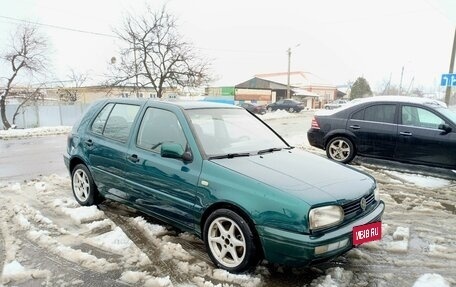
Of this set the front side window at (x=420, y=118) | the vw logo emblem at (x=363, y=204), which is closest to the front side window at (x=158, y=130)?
the vw logo emblem at (x=363, y=204)

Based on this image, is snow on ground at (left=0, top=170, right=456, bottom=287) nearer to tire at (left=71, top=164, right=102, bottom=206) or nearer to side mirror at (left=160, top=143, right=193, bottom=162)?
tire at (left=71, top=164, right=102, bottom=206)

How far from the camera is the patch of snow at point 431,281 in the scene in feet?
10.6

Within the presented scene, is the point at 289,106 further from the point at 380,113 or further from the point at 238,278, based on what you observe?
the point at 238,278

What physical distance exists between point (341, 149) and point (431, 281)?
16.7ft

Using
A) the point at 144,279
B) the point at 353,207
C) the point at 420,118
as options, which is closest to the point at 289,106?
the point at 420,118

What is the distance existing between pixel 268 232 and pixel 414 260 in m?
1.81

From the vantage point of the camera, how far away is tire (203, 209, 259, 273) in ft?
10.3

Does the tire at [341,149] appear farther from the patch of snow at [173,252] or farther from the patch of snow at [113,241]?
the patch of snow at [113,241]

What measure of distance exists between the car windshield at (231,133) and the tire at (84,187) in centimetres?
198

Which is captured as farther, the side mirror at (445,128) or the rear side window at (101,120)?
the side mirror at (445,128)

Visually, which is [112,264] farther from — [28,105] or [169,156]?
[28,105]

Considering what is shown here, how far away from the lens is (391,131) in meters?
7.45

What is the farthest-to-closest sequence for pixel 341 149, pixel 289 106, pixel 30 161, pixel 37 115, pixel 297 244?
pixel 289 106 < pixel 37 115 < pixel 30 161 < pixel 341 149 < pixel 297 244

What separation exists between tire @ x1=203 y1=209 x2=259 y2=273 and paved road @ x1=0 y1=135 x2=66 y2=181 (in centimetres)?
507
